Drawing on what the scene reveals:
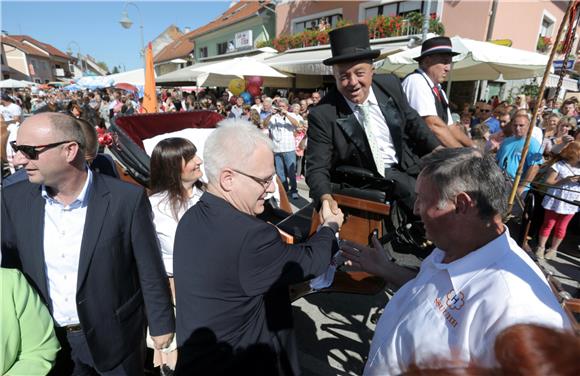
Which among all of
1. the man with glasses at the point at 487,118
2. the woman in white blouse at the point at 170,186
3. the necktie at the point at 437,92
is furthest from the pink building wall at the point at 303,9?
the woman in white blouse at the point at 170,186

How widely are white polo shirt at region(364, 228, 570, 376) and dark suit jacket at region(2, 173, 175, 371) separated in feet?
4.38

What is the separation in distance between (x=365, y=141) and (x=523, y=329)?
5.74 feet

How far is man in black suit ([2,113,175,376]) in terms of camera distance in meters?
1.56

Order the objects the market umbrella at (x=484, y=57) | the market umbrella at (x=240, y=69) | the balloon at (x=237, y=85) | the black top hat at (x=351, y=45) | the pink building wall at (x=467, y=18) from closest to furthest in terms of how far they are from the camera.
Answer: the black top hat at (x=351, y=45) < the market umbrella at (x=484, y=57) < the market umbrella at (x=240, y=69) < the pink building wall at (x=467, y=18) < the balloon at (x=237, y=85)

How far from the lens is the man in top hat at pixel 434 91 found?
2414mm

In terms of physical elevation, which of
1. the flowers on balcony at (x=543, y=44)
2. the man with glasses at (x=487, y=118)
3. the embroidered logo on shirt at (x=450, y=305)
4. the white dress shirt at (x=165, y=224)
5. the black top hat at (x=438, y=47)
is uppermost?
the flowers on balcony at (x=543, y=44)

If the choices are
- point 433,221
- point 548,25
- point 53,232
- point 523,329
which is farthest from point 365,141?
point 548,25

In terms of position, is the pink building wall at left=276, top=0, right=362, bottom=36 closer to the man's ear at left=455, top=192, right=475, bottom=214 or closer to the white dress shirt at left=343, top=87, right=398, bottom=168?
the white dress shirt at left=343, top=87, right=398, bottom=168

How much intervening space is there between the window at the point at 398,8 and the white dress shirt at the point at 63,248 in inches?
543

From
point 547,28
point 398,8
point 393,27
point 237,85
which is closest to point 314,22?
point 398,8

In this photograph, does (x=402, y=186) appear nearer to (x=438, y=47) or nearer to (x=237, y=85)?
(x=438, y=47)

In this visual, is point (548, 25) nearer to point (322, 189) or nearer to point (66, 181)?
point (322, 189)

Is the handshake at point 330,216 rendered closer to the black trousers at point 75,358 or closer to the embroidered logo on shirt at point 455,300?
the embroidered logo on shirt at point 455,300

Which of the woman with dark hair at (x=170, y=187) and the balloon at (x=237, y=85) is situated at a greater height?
the balloon at (x=237, y=85)
